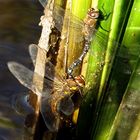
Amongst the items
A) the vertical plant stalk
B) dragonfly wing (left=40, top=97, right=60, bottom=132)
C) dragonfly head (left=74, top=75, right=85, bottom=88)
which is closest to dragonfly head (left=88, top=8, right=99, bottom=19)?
the vertical plant stalk

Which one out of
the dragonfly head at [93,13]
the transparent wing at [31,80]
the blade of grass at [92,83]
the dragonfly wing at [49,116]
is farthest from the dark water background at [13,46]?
the dragonfly head at [93,13]

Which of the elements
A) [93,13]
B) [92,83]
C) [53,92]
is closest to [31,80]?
[53,92]

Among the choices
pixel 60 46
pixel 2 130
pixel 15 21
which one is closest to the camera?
pixel 60 46

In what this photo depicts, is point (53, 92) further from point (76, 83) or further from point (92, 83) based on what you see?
point (92, 83)

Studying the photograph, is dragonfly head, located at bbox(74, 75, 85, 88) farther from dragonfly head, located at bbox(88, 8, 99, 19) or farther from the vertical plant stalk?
dragonfly head, located at bbox(88, 8, 99, 19)

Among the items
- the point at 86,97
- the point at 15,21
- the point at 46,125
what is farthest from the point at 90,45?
the point at 15,21

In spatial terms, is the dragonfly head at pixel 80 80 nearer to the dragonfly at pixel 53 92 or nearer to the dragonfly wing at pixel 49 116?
the dragonfly at pixel 53 92

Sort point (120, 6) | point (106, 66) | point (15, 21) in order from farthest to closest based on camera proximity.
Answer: point (15, 21) < point (106, 66) < point (120, 6)

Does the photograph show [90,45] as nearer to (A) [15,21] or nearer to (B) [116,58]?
(B) [116,58]
